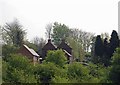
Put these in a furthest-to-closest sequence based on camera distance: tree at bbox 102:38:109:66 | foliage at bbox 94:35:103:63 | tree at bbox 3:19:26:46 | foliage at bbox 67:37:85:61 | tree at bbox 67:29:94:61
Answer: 1. tree at bbox 67:29:94:61
2. foliage at bbox 67:37:85:61
3. tree at bbox 3:19:26:46
4. foliage at bbox 94:35:103:63
5. tree at bbox 102:38:109:66

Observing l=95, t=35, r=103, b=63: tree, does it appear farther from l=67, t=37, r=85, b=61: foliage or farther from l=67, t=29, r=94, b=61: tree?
l=67, t=29, r=94, b=61: tree

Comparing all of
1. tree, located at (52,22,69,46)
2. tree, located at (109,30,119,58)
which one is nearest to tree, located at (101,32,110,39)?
tree, located at (52,22,69,46)

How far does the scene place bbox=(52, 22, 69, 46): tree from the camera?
47.7 metres

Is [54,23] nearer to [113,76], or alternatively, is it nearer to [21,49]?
[21,49]

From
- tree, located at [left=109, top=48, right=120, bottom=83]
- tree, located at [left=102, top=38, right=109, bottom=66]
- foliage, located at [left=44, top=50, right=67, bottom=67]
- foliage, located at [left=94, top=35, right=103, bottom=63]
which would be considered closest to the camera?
tree, located at [left=109, top=48, right=120, bottom=83]

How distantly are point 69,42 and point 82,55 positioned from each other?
2.59 metres

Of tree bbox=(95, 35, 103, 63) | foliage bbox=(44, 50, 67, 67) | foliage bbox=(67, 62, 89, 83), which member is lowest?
foliage bbox=(67, 62, 89, 83)

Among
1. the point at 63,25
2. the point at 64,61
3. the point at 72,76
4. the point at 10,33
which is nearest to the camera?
the point at 72,76

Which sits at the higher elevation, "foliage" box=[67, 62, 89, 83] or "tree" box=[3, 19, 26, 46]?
"tree" box=[3, 19, 26, 46]

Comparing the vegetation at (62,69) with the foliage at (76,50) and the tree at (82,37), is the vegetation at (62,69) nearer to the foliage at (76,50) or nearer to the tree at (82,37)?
the foliage at (76,50)

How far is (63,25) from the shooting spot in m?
48.5

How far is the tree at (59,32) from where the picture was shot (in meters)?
Answer: 47.7

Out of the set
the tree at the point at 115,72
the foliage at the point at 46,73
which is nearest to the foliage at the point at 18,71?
the foliage at the point at 46,73

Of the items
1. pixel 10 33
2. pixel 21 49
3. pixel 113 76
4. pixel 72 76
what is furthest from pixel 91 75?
pixel 10 33
